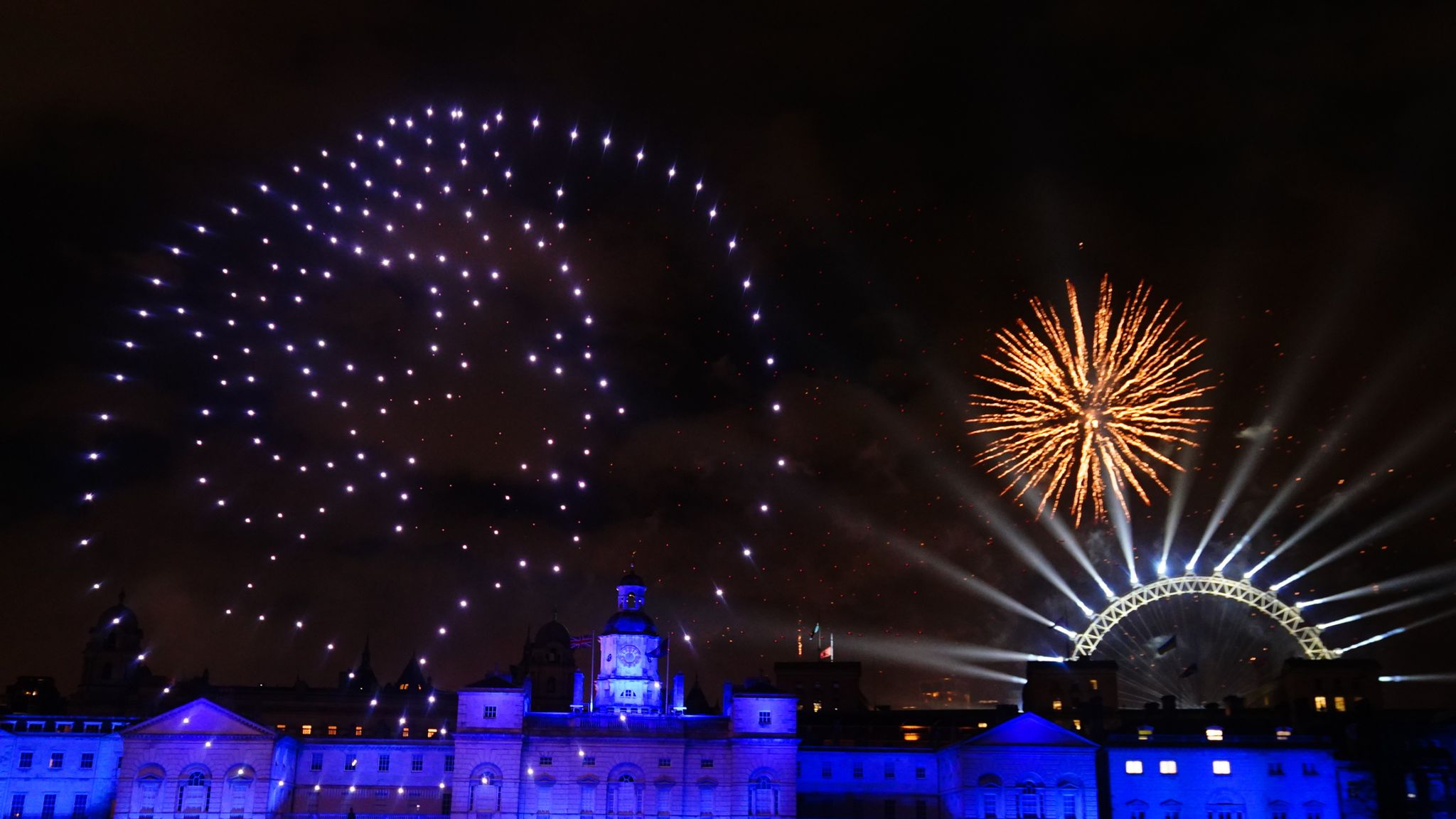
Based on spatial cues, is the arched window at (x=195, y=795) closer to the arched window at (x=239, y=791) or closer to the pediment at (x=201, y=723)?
the arched window at (x=239, y=791)

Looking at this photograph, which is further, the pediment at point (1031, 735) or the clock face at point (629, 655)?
the clock face at point (629, 655)

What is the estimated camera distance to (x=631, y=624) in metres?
75.5

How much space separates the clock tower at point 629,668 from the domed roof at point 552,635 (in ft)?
87.8

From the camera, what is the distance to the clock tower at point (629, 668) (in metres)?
74.1

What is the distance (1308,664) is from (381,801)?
63.5 metres

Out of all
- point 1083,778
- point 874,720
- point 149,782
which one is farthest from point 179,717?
point 1083,778

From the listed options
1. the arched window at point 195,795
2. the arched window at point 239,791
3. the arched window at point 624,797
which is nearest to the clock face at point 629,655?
the arched window at point 624,797

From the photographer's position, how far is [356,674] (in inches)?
4850

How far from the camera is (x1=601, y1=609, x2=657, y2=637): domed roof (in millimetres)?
75188

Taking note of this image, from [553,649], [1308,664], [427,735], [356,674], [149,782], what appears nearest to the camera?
[149,782]

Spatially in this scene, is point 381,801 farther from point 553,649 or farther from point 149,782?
point 553,649

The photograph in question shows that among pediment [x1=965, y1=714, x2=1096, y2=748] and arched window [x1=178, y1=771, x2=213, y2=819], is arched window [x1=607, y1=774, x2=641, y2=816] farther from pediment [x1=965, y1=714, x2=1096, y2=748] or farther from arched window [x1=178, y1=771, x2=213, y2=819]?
arched window [x1=178, y1=771, x2=213, y2=819]

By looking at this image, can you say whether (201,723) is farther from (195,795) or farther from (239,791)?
(239,791)

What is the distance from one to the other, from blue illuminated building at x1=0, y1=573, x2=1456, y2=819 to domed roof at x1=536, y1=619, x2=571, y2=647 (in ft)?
79.9
